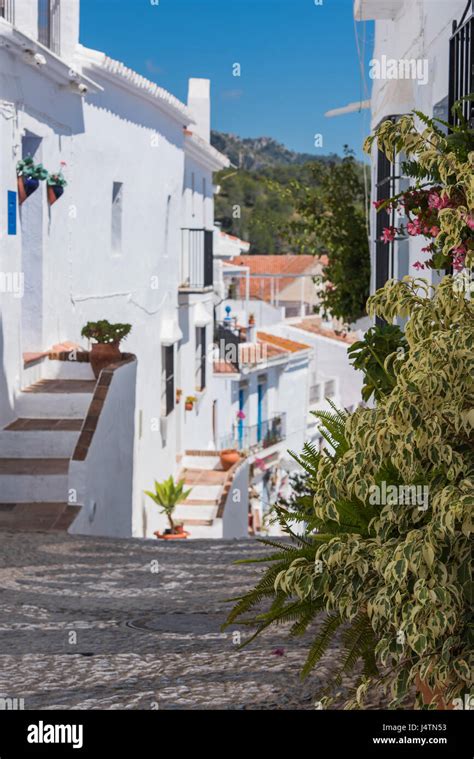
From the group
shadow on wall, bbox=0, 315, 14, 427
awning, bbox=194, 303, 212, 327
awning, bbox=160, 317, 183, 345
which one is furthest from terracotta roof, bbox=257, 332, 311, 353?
shadow on wall, bbox=0, 315, 14, 427

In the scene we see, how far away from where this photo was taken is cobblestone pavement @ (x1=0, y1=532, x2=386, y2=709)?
17.1ft

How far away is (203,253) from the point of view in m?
24.3

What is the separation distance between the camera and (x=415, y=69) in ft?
33.1

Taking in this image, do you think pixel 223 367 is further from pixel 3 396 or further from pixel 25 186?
pixel 3 396

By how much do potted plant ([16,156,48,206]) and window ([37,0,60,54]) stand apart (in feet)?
7.68

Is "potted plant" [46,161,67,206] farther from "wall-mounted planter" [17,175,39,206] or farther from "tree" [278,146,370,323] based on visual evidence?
"tree" [278,146,370,323]

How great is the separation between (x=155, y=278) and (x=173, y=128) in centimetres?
345

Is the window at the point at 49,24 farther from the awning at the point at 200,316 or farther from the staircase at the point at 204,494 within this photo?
the awning at the point at 200,316

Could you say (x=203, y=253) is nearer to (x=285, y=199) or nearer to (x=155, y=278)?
(x=155, y=278)

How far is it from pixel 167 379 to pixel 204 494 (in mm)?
2232

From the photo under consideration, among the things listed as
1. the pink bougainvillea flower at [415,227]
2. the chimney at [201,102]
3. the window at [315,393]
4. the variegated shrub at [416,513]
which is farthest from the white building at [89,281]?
the window at [315,393]

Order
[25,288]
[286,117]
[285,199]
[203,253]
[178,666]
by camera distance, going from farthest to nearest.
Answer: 1. [286,117]
2. [203,253]
3. [285,199]
4. [25,288]
5. [178,666]

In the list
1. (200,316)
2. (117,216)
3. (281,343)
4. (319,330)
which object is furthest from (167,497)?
(319,330)
